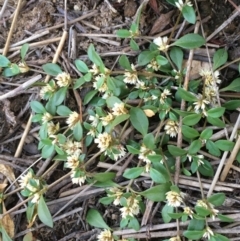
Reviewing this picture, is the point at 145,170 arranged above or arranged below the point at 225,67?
below

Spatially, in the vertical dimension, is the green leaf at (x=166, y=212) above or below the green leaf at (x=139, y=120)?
below

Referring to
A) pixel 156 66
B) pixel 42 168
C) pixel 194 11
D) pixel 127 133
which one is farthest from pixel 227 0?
pixel 42 168

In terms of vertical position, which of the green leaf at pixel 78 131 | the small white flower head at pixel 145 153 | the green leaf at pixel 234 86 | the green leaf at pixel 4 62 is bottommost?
the small white flower head at pixel 145 153

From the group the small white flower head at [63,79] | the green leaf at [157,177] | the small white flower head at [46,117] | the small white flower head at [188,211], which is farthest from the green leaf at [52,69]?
the small white flower head at [188,211]

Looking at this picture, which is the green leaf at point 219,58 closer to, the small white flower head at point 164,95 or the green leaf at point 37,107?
the small white flower head at point 164,95

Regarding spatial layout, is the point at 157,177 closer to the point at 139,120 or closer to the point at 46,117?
the point at 139,120

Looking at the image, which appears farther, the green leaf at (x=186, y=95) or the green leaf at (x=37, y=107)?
the green leaf at (x=37, y=107)

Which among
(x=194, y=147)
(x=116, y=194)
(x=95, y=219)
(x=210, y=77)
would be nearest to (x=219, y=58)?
(x=210, y=77)

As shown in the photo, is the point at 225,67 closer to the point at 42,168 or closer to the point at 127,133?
the point at 127,133
